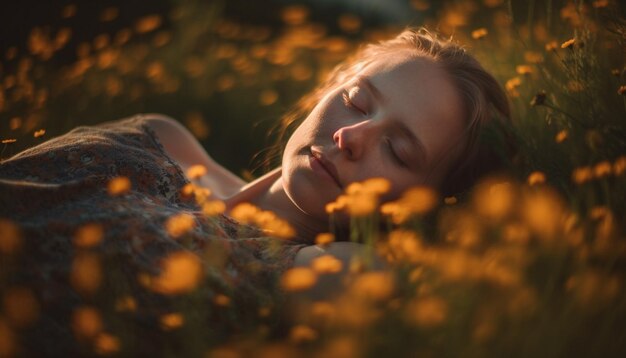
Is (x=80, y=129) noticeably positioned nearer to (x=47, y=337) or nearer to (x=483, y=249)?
(x=47, y=337)

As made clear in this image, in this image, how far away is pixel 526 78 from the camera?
2428 millimetres

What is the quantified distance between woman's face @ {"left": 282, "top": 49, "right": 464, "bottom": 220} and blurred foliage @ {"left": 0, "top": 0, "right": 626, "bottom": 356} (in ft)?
0.56

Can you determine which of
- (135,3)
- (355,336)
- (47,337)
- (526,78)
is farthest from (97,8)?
(355,336)

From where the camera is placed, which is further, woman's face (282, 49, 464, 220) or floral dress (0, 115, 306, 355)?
woman's face (282, 49, 464, 220)

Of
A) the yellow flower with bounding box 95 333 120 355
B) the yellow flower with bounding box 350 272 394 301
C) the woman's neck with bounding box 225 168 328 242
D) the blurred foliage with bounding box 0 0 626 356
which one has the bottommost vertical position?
the woman's neck with bounding box 225 168 328 242

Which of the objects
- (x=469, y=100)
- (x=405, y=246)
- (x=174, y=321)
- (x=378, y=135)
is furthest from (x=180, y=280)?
(x=469, y=100)

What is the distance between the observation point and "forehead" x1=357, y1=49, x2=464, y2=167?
1745mm

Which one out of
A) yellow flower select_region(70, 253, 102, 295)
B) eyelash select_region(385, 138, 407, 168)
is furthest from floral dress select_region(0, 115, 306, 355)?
eyelash select_region(385, 138, 407, 168)

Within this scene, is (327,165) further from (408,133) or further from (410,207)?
(410,207)

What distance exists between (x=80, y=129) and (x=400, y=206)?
1242 mm

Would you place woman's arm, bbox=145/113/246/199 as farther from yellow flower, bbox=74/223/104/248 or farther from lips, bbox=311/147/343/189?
yellow flower, bbox=74/223/104/248

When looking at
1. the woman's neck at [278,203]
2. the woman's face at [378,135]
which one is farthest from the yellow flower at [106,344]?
the woman's neck at [278,203]

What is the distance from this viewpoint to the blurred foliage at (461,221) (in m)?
1.05

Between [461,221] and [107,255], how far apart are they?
0.95 meters
